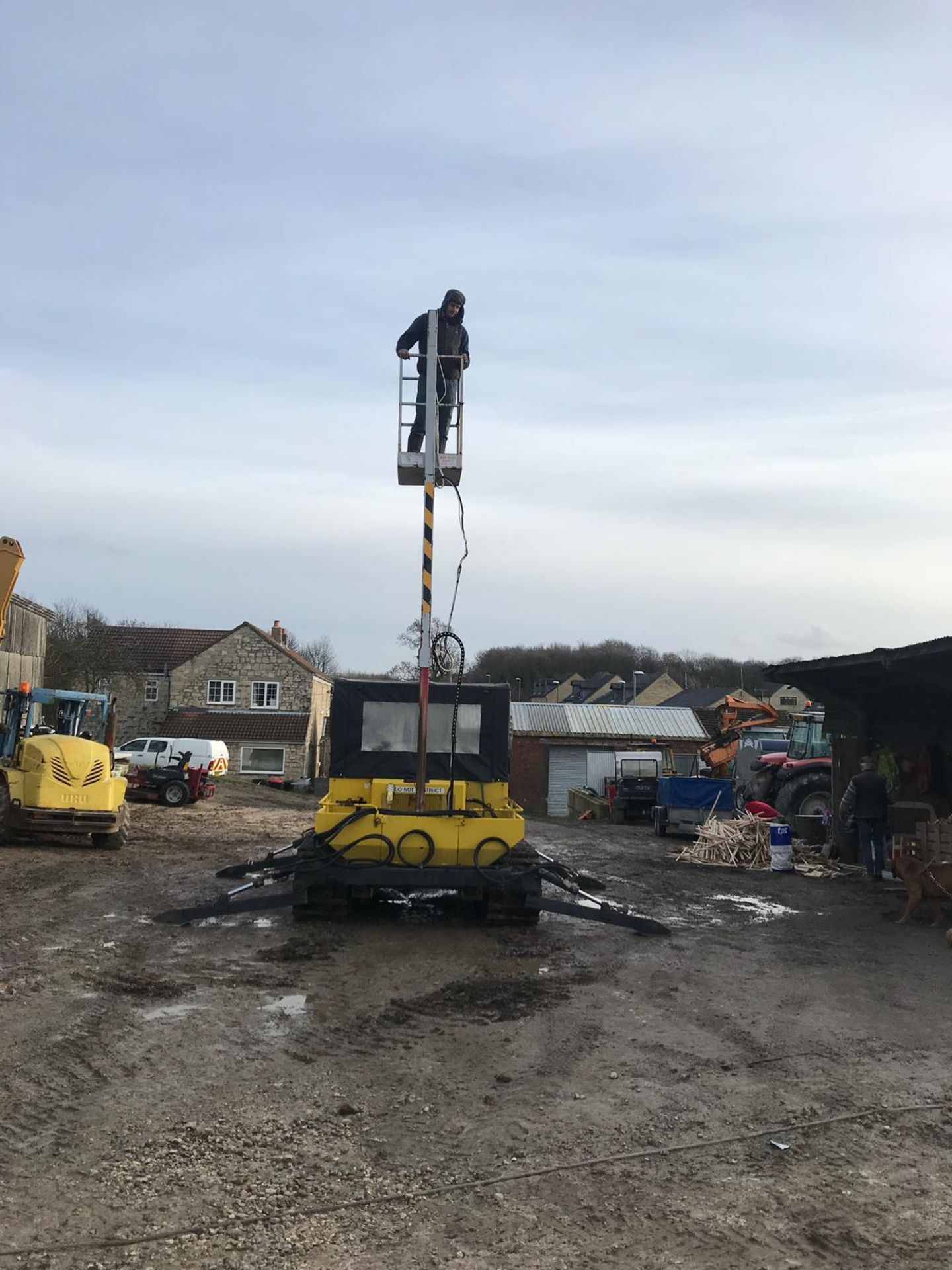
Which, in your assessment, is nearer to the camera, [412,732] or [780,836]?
[412,732]

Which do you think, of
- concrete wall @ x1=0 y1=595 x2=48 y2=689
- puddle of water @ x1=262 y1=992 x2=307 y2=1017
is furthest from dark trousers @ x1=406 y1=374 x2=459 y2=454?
concrete wall @ x1=0 y1=595 x2=48 y2=689

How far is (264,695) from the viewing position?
50.8m

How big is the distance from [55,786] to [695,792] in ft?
42.9

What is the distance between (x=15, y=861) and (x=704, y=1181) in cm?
1278

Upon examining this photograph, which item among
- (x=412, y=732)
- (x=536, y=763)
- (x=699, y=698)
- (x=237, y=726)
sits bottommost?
(x=536, y=763)

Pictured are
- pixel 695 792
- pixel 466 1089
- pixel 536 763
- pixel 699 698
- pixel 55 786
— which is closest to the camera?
pixel 466 1089

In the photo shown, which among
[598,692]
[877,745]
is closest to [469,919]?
[877,745]

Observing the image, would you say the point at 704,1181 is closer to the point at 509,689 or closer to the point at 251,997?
the point at 251,997

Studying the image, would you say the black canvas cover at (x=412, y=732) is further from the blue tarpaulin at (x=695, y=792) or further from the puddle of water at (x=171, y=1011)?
the blue tarpaulin at (x=695, y=792)

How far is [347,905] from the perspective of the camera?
429 inches

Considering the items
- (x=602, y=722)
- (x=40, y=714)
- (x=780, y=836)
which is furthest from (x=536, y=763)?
(x=40, y=714)

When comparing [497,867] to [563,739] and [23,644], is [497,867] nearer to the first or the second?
Answer: [23,644]

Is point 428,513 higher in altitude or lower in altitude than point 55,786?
higher

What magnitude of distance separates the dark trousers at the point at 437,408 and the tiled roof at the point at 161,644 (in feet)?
134
